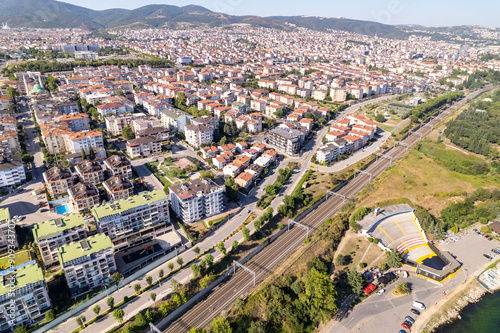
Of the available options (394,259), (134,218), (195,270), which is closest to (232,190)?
(134,218)

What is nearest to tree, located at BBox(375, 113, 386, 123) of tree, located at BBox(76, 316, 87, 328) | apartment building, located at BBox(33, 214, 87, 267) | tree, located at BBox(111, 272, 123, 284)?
tree, located at BBox(111, 272, 123, 284)

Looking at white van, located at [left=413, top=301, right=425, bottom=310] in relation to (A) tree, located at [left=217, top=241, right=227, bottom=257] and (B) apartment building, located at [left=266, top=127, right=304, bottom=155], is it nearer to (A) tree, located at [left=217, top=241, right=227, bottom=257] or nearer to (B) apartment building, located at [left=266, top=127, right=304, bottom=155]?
(A) tree, located at [left=217, top=241, right=227, bottom=257]

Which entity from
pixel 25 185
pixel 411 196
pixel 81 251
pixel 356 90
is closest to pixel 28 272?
pixel 81 251

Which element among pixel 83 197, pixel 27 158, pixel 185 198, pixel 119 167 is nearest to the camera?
pixel 185 198

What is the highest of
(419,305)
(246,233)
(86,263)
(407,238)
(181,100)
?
(181,100)

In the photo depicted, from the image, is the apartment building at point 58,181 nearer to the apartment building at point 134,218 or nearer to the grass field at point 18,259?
the grass field at point 18,259

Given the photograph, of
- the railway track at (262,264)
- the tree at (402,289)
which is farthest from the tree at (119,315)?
the tree at (402,289)

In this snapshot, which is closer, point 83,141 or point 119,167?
point 119,167

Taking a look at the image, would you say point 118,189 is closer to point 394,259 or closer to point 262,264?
point 262,264
